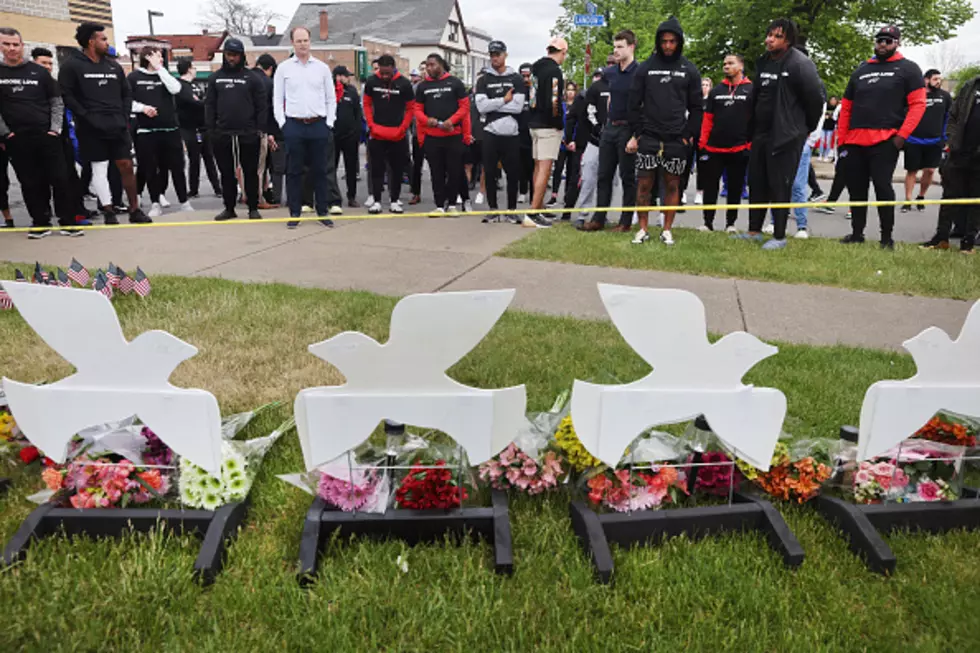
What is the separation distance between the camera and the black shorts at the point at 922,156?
10.1m

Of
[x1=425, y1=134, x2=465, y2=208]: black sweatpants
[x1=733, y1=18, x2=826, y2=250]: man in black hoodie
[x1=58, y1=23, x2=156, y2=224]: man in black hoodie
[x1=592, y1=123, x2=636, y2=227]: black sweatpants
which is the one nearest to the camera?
[x1=733, y1=18, x2=826, y2=250]: man in black hoodie

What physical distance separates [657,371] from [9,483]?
249cm

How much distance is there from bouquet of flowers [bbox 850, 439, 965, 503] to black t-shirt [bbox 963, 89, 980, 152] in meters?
5.96

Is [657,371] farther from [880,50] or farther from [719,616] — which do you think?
[880,50]

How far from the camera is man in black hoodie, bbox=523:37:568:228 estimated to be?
27.0ft

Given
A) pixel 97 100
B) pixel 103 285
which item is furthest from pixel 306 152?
pixel 103 285

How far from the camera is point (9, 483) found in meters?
2.74

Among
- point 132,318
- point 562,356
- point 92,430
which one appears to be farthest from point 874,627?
point 132,318

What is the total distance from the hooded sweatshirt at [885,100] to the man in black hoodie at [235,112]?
651cm

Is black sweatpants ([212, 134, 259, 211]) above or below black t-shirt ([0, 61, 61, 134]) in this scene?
below

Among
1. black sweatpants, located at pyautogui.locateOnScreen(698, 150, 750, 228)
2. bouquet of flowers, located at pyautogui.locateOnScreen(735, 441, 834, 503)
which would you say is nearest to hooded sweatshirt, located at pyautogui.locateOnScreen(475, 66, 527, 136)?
black sweatpants, located at pyautogui.locateOnScreen(698, 150, 750, 228)

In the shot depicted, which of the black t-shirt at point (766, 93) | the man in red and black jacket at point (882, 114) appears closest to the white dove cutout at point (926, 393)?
the black t-shirt at point (766, 93)

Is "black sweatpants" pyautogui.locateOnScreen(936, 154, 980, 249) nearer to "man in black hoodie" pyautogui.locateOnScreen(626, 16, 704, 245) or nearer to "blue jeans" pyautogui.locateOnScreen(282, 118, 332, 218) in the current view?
"man in black hoodie" pyautogui.locateOnScreen(626, 16, 704, 245)

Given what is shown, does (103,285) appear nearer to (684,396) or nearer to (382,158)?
(684,396)
